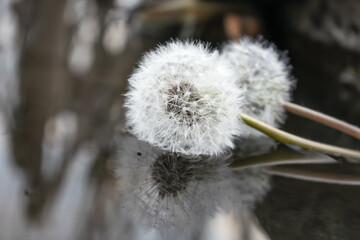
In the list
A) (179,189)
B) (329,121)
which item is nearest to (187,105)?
(179,189)

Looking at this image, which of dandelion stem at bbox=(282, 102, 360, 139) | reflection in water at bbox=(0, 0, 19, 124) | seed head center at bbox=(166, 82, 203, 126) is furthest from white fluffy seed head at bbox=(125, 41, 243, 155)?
reflection in water at bbox=(0, 0, 19, 124)

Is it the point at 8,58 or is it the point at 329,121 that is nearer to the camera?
the point at 329,121

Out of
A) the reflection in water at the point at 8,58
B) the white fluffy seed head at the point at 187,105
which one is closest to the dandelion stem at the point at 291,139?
the white fluffy seed head at the point at 187,105

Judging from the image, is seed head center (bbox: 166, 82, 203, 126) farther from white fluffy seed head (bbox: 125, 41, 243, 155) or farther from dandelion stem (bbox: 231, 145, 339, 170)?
dandelion stem (bbox: 231, 145, 339, 170)

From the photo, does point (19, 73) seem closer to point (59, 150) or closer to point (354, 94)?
point (59, 150)

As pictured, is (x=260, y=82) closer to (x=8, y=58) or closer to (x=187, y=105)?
(x=187, y=105)

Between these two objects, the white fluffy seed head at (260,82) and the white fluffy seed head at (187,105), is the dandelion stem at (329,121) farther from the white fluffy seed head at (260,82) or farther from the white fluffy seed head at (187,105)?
the white fluffy seed head at (187,105)
